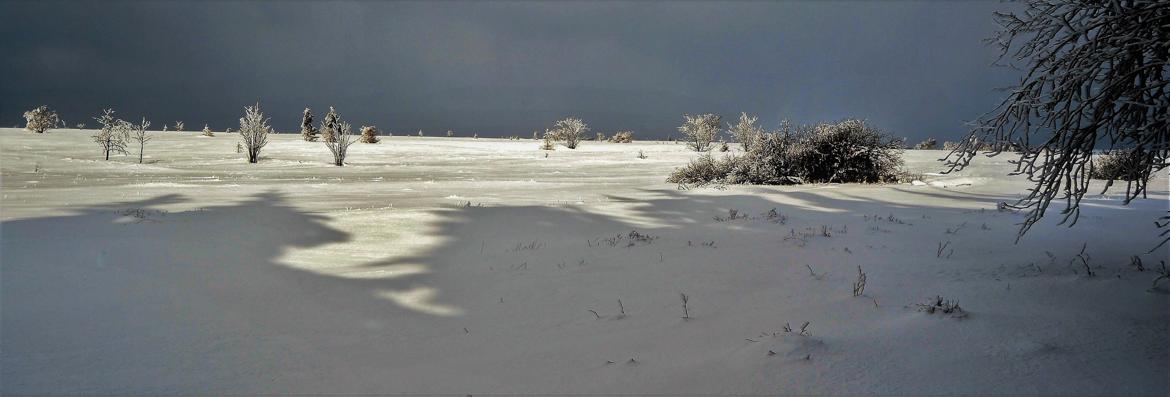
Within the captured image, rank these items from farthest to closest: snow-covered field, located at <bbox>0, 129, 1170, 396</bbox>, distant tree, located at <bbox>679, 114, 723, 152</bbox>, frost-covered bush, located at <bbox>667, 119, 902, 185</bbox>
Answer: distant tree, located at <bbox>679, 114, 723, 152</bbox>, frost-covered bush, located at <bbox>667, 119, 902, 185</bbox>, snow-covered field, located at <bbox>0, 129, 1170, 396</bbox>

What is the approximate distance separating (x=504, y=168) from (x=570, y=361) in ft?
52.1

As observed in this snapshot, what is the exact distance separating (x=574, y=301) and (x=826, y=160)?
366 inches

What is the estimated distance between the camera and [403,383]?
8.71 feet

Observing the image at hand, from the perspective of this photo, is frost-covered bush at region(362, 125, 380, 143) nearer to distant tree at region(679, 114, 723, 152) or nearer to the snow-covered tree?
the snow-covered tree

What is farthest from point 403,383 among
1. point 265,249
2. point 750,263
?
point 265,249

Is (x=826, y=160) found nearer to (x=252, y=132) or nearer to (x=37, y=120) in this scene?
(x=252, y=132)

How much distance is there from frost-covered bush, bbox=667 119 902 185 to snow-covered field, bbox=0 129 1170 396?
4178 millimetres

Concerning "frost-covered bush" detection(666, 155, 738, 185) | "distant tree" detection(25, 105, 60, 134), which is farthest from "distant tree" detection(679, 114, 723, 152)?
"distant tree" detection(25, 105, 60, 134)

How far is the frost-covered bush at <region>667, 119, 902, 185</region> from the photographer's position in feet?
37.9

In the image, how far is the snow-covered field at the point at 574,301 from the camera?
247 cm

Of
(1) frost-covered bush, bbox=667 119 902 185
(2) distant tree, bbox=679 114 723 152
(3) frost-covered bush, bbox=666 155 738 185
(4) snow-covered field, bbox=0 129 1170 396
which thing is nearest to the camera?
(4) snow-covered field, bbox=0 129 1170 396

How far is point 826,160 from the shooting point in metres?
11.8

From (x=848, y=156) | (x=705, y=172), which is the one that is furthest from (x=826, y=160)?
(x=705, y=172)

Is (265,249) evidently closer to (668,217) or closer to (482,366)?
(482,366)
